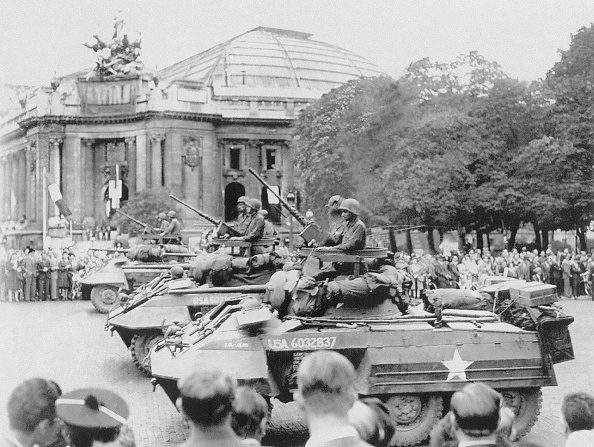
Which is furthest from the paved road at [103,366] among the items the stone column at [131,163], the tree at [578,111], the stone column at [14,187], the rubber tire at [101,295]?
the stone column at [14,187]

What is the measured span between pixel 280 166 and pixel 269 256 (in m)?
50.7

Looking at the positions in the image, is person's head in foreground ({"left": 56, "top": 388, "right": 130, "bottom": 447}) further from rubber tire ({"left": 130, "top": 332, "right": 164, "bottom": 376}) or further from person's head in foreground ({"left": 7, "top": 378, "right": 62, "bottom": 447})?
rubber tire ({"left": 130, "top": 332, "right": 164, "bottom": 376})

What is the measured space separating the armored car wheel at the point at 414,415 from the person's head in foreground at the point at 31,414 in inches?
245

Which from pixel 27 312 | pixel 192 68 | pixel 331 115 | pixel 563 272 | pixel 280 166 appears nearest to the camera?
pixel 27 312

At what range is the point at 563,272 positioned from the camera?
29.8 m

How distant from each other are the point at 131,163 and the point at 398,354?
55060mm

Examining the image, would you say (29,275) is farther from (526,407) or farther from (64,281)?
(526,407)

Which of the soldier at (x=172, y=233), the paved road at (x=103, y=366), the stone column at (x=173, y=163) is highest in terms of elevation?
the stone column at (x=173, y=163)

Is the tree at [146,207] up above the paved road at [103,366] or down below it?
above

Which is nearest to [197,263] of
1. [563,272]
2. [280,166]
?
[563,272]

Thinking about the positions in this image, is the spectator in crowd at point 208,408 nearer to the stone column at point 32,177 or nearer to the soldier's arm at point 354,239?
the soldier's arm at point 354,239

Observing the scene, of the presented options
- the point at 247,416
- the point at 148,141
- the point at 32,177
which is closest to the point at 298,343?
the point at 247,416

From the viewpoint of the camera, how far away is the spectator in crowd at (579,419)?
193 inches

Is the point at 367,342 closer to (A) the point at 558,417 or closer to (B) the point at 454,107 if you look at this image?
(A) the point at 558,417
